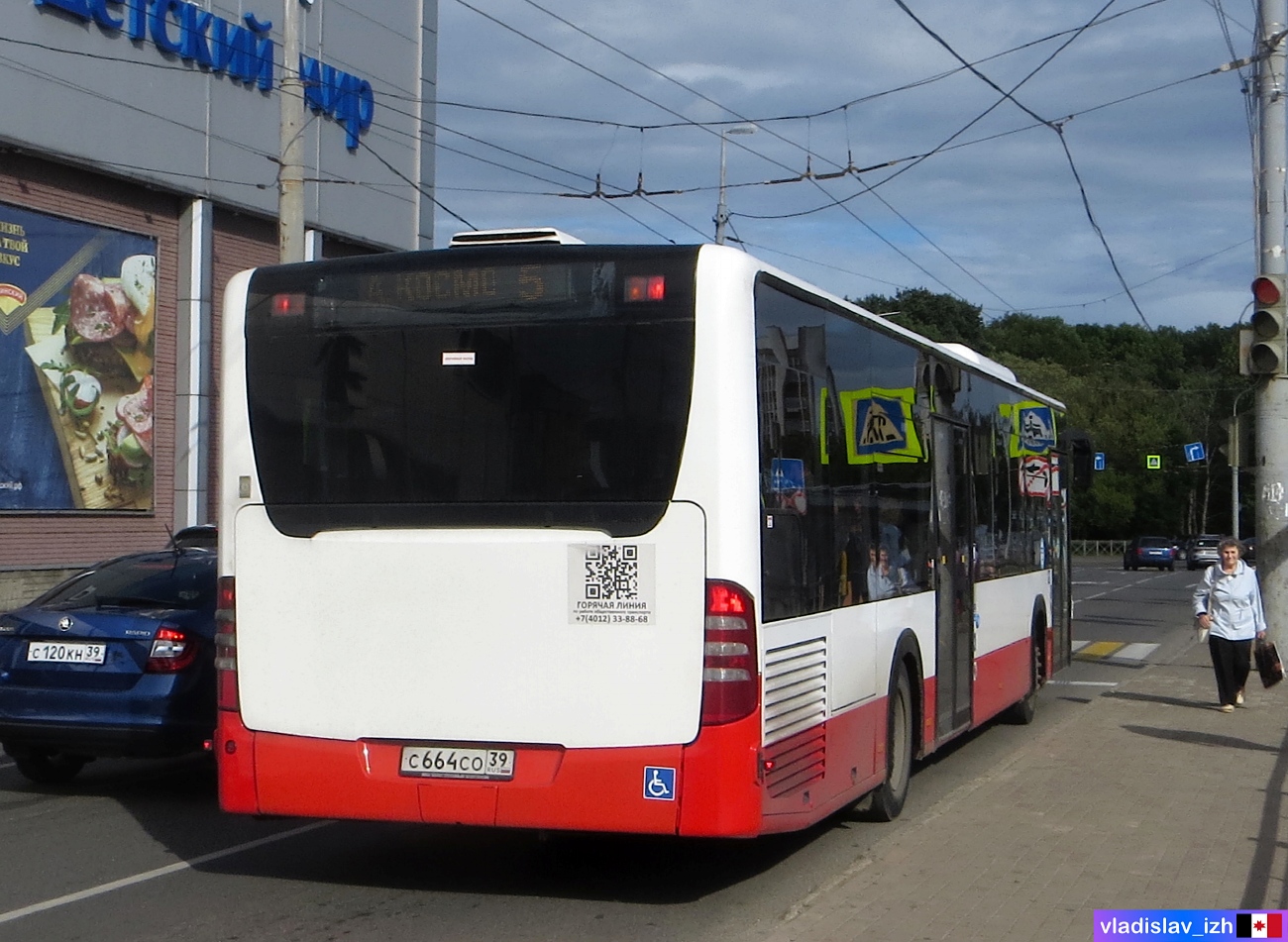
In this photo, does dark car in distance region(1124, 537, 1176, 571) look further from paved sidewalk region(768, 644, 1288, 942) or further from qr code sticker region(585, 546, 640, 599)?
qr code sticker region(585, 546, 640, 599)

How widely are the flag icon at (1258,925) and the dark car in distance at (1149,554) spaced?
62.4 metres

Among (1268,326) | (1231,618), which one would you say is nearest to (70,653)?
(1231,618)

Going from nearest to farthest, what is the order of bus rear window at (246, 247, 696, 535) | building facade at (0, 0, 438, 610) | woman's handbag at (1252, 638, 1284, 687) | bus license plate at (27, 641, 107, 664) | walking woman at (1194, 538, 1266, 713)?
bus rear window at (246, 247, 696, 535), bus license plate at (27, 641, 107, 664), woman's handbag at (1252, 638, 1284, 687), walking woman at (1194, 538, 1266, 713), building facade at (0, 0, 438, 610)

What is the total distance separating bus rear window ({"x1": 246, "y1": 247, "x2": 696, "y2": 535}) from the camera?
6.95 metres

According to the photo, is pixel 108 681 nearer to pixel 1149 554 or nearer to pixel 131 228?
pixel 131 228

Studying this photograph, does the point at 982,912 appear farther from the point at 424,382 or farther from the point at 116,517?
the point at 116,517

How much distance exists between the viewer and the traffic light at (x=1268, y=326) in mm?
16594

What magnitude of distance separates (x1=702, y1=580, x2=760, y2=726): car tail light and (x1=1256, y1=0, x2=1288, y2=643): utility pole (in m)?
12.6

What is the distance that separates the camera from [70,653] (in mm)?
9758

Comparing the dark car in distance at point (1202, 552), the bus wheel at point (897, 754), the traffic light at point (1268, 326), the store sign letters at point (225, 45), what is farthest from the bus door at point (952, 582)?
the dark car in distance at point (1202, 552)

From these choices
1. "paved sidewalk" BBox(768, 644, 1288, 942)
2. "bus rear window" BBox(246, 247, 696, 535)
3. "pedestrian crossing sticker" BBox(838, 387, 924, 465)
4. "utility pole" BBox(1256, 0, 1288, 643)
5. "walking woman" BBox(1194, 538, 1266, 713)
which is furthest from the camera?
"utility pole" BBox(1256, 0, 1288, 643)

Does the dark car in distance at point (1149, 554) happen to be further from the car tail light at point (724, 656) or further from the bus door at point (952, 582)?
the car tail light at point (724, 656)

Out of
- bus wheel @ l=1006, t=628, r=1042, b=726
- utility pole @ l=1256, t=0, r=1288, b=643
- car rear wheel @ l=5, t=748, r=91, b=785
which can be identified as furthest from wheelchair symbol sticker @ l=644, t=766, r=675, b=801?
utility pole @ l=1256, t=0, r=1288, b=643

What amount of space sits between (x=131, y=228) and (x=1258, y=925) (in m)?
21.8
